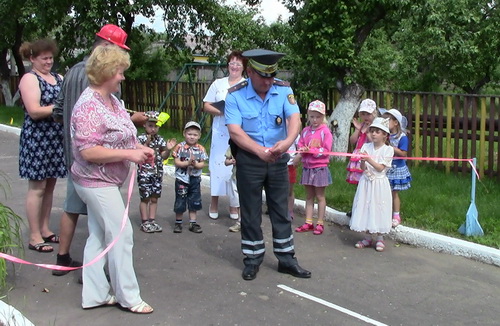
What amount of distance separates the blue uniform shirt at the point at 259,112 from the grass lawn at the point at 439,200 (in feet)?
7.67

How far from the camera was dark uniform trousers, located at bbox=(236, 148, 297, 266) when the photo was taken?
18.2 ft

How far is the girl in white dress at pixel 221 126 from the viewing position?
7.12m

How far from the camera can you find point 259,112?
5.50 metres

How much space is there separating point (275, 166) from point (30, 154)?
2.31 m

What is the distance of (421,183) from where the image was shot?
8.77 meters

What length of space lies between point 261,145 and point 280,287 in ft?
4.00

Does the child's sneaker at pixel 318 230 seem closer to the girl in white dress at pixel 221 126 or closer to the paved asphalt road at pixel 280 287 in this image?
the paved asphalt road at pixel 280 287

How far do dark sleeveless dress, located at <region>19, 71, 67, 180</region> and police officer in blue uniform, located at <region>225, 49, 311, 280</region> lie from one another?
1.73 metres

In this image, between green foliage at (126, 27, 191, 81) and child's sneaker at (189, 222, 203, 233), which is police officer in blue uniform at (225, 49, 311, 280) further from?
green foliage at (126, 27, 191, 81)

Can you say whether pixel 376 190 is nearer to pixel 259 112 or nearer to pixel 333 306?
pixel 259 112

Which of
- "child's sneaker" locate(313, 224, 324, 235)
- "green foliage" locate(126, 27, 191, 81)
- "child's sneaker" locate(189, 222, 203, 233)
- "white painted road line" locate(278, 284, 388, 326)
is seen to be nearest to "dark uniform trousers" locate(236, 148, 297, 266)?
"white painted road line" locate(278, 284, 388, 326)

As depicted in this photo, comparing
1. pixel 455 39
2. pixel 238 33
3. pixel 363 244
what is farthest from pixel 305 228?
→ pixel 238 33

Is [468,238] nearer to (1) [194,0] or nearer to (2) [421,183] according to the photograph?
(2) [421,183]

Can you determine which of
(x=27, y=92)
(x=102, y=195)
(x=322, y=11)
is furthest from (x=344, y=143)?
(x=102, y=195)
